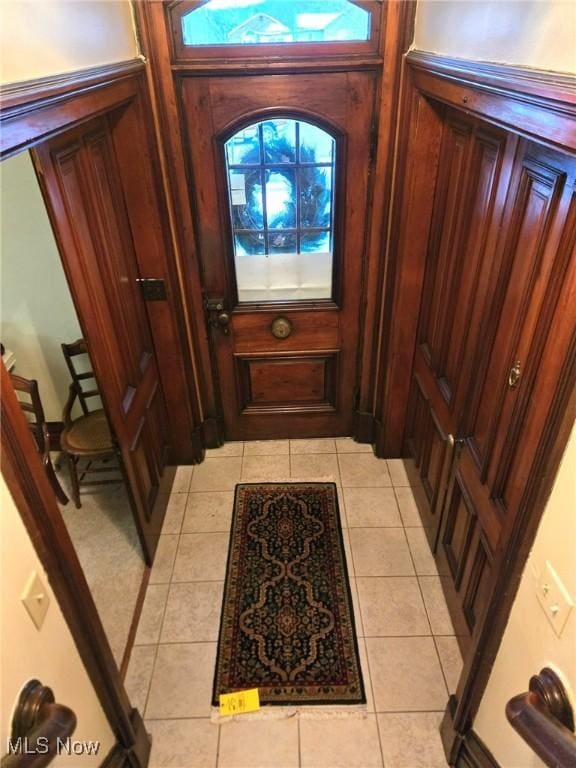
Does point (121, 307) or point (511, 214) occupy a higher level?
point (511, 214)

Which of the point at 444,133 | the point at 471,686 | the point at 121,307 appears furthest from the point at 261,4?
the point at 471,686

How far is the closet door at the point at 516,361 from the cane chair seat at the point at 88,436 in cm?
172

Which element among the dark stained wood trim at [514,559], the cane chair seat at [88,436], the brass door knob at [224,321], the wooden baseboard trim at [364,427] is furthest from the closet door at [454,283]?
the cane chair seat at [88,436]

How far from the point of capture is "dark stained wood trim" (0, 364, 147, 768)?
1.05 meters

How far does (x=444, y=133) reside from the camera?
6.85ft

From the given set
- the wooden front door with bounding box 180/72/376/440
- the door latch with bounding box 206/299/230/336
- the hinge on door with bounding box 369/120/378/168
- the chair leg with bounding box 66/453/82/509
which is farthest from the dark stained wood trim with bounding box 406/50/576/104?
the chair leg with bounding box 66/453/82/509

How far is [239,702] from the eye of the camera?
1.92 metres

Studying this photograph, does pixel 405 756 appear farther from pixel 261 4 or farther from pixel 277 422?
pixel 261 4

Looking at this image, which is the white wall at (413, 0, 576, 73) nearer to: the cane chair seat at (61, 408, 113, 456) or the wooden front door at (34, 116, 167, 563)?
the wooden front door at (34, 116, 167, 563)

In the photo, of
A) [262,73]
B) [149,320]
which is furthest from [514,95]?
[149,320]

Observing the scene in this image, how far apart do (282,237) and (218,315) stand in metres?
0.52

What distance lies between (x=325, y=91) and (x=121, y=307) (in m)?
1.27

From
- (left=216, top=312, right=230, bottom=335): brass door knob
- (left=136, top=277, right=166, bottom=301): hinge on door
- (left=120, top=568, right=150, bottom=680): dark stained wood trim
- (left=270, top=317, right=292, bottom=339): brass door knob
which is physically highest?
(left=136, top=277, right=166, bottom=301): hinge on door

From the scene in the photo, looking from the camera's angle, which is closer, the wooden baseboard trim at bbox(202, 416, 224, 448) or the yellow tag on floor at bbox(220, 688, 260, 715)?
the yellow tag on floor at bbox(220, 688, 260, 715)
